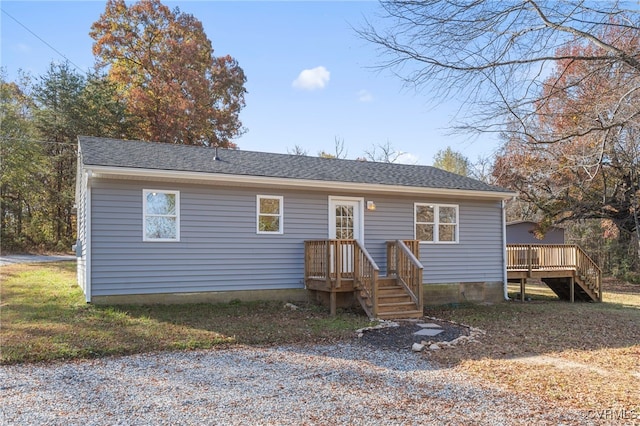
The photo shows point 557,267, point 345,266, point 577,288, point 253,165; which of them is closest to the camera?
point 345,266

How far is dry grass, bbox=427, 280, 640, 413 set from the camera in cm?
504

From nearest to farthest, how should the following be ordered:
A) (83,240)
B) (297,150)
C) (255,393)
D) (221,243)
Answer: (255,393), (221,243), (83,240), (297,150)

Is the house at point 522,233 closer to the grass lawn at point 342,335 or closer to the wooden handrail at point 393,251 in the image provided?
the grass lawn at point 342,335

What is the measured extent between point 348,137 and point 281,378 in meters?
30.1

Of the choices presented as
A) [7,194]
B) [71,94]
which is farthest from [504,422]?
[7,194]

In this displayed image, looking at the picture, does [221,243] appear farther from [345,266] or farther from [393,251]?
[393,251]

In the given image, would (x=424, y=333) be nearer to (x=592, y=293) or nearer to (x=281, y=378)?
(x=281, y=378)

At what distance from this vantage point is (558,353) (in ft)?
22.8

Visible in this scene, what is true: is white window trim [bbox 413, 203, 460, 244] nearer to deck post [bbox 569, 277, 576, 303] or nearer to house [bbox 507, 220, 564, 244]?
deck post [bbox 569, 277, 576, 303]

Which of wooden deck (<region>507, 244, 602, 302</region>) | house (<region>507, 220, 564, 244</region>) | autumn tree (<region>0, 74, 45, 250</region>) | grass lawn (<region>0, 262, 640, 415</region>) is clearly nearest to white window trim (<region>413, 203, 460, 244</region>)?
grass lawn (<region>0, 262, 640, 415</region>)

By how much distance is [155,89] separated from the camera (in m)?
26.8

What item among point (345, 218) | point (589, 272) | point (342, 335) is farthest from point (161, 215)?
point (589, 272)

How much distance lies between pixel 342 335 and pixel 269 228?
12.2ft

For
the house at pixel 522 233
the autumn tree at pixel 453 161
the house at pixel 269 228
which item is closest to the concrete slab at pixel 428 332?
the house at pixel 269 228
